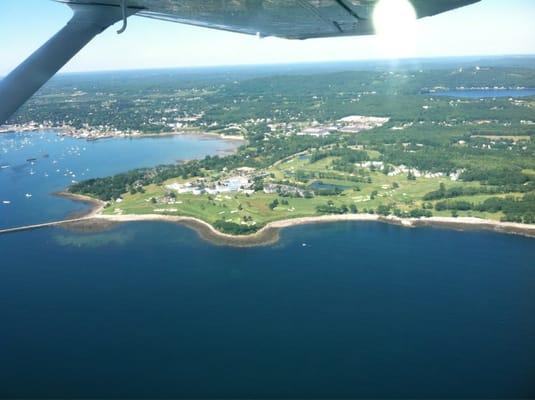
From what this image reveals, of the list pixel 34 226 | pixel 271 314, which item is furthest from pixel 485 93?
pixel 34 226

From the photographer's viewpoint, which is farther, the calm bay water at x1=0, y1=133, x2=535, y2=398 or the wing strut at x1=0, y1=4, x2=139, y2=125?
the calm bay water at x1=0, y1=133, x2=535, y2=398

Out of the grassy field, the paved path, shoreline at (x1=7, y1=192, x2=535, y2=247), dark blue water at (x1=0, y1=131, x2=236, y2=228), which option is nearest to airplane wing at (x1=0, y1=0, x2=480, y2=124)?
shoreline at (x1=7, y1=192, x2=535, y2=247)

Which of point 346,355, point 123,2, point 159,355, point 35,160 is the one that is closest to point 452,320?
point 346,355

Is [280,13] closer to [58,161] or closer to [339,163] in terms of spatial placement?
[339,163]

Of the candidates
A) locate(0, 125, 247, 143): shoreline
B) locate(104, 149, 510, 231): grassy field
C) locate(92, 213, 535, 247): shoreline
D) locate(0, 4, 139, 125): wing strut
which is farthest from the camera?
locate(0, 125, 247, 143): shoreline

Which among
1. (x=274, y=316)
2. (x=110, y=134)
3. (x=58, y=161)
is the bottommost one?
(x=274, y=316)

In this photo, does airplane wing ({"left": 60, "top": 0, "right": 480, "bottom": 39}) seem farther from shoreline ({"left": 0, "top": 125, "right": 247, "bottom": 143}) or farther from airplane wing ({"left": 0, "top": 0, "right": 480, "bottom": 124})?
shoreline ({"left": 0, "top": 125, "right": 247, "bottom": 143})
